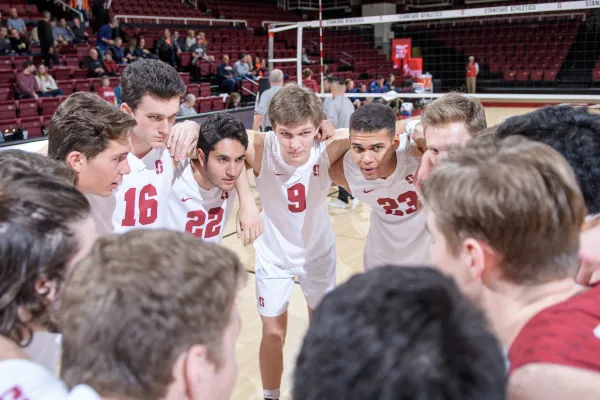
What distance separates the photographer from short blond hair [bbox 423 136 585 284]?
112cm

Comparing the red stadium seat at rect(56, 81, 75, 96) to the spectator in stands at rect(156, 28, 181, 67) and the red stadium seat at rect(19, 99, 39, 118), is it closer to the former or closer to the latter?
the red stadium seat at rect(19, 99, 39, 118)

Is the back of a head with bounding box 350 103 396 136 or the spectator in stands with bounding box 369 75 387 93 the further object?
the spectator in stands with bounding box 369 75 387 93

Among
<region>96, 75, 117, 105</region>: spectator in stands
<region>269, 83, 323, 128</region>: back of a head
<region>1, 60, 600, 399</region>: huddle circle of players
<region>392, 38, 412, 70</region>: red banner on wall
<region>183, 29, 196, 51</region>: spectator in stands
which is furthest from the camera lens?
<region>392, 38, 412, 70</region>: red banner on wall

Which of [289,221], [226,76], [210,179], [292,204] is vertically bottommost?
[289,221]

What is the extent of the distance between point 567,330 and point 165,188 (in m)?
2.48

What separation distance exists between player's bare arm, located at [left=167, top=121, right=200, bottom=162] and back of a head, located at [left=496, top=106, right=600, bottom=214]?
6.04 feet

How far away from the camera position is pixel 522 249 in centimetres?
116

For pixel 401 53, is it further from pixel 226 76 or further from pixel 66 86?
pixel 66 86

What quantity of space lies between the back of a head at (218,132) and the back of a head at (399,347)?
2.25 m

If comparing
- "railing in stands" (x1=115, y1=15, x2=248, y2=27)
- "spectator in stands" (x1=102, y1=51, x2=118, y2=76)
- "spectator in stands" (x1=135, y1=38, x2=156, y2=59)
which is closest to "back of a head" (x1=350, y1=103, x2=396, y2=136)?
"spectator in stands" (x1=102, y1=51, x2=118, y2=76)

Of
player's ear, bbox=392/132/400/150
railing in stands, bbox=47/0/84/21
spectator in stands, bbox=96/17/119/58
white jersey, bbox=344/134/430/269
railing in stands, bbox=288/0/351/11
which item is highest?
railing in stands, bbox=288/0/351/11

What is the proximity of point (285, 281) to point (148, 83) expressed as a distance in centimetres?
159

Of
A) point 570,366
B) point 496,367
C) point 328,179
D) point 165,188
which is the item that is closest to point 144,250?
point 496,367

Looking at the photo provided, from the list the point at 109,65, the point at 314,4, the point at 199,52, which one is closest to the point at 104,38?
the point at 109,65
